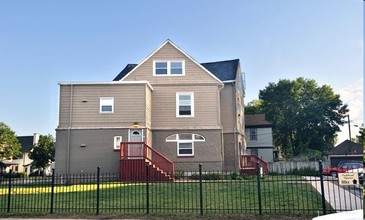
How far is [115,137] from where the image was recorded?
72.8 ft

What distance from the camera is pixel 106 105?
74.4 ft

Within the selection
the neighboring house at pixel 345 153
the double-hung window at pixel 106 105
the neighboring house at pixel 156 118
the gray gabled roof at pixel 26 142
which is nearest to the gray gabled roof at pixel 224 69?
the neighboring house at pixel 156 118

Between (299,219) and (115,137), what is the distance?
592 inches

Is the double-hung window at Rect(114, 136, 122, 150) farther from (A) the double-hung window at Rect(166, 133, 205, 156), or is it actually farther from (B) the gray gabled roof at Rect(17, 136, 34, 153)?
(B) the gray gabled roof at Rect(17, 136, 34, 153)

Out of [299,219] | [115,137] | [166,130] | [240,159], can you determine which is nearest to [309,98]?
[240,159]

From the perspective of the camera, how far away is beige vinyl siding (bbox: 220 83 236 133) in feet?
89.3

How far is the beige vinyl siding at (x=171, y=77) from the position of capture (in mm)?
25453

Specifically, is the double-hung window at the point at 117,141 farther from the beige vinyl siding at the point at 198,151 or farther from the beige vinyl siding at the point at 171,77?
the beige vinyl siding at the point at 171,77

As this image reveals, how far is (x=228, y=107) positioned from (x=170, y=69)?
228 inches

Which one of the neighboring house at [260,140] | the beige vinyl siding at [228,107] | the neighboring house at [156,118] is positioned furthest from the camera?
the neighboring house at [260,140]

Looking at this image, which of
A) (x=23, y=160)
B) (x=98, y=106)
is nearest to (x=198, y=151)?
(x=98, y=106)

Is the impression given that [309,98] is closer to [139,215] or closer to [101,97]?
[101,97]

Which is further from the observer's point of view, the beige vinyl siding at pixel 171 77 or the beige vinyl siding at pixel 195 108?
the beige vinyl siding at pixel 171 77

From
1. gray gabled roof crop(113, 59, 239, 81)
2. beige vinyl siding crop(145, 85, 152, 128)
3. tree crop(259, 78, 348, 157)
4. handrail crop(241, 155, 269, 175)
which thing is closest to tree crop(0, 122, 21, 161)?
gray gabled roof crop(113, 59, 239, 81)
